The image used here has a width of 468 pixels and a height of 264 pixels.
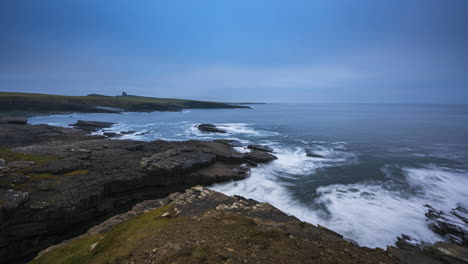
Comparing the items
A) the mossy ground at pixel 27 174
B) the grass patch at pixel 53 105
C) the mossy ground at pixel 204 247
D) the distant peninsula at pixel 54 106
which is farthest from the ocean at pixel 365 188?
the grass patch at pixel 53 105

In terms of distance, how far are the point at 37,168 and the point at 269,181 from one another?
1771 cm

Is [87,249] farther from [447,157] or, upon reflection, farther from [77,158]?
[447,157]

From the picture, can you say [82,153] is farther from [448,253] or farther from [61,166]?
[448,253]

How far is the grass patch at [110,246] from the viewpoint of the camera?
568cm

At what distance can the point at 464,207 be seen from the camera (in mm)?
13859

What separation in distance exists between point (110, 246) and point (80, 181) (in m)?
9.05

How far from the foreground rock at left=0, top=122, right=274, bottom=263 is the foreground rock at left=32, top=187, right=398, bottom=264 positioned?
384 centimetres

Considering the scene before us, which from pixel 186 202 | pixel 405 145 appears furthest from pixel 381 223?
pixel 405 145

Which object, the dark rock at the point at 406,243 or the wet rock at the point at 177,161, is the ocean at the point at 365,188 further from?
the wet rock at the point at 177,161

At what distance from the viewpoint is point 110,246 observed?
20.4ft

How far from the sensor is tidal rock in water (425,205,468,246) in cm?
1030

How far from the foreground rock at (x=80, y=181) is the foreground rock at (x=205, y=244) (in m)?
3.84

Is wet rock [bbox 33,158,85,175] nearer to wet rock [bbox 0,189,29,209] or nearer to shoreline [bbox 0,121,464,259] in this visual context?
shoreline [bbox 0,121,464,259]

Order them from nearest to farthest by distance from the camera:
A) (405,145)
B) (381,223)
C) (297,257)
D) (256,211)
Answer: (297,257) < (256,211) < (381,223) < (405,145)
